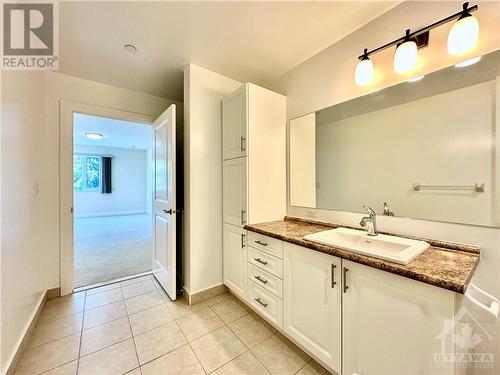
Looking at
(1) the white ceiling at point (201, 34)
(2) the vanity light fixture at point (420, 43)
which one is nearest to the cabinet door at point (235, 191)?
(1) the white ceiling at point (201, 34)

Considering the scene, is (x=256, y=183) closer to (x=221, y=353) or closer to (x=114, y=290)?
(x=221, y=353)

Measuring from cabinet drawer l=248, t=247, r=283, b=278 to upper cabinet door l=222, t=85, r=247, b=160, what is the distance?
90 centimetres

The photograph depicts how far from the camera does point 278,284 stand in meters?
1.53

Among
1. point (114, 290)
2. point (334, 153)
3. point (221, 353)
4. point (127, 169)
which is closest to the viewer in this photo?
point (221, 353)

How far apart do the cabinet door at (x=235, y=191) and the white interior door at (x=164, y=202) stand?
53 centimetres

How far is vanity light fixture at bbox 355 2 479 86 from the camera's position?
1040 millimetres

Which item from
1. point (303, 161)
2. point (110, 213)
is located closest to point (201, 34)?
point (303, 161)

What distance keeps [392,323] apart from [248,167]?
1.41 m

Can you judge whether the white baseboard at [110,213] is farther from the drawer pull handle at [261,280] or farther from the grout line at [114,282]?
the drawer pull handle at [261,280]

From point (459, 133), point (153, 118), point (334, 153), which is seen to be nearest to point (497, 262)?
point (459, 133)

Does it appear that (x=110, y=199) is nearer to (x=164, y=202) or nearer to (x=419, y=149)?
(x=164, y=202)

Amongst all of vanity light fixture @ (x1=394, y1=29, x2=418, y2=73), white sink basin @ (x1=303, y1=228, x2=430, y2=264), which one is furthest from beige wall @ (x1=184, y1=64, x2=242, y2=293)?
vanity light fixture @ (x1=394, y1=29, x2=418, y2=73)

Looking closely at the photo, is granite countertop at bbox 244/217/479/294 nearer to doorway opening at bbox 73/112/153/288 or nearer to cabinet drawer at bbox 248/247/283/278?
cabinet drawer at bbox 248/247/283/278

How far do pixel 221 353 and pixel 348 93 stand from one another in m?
2.20
